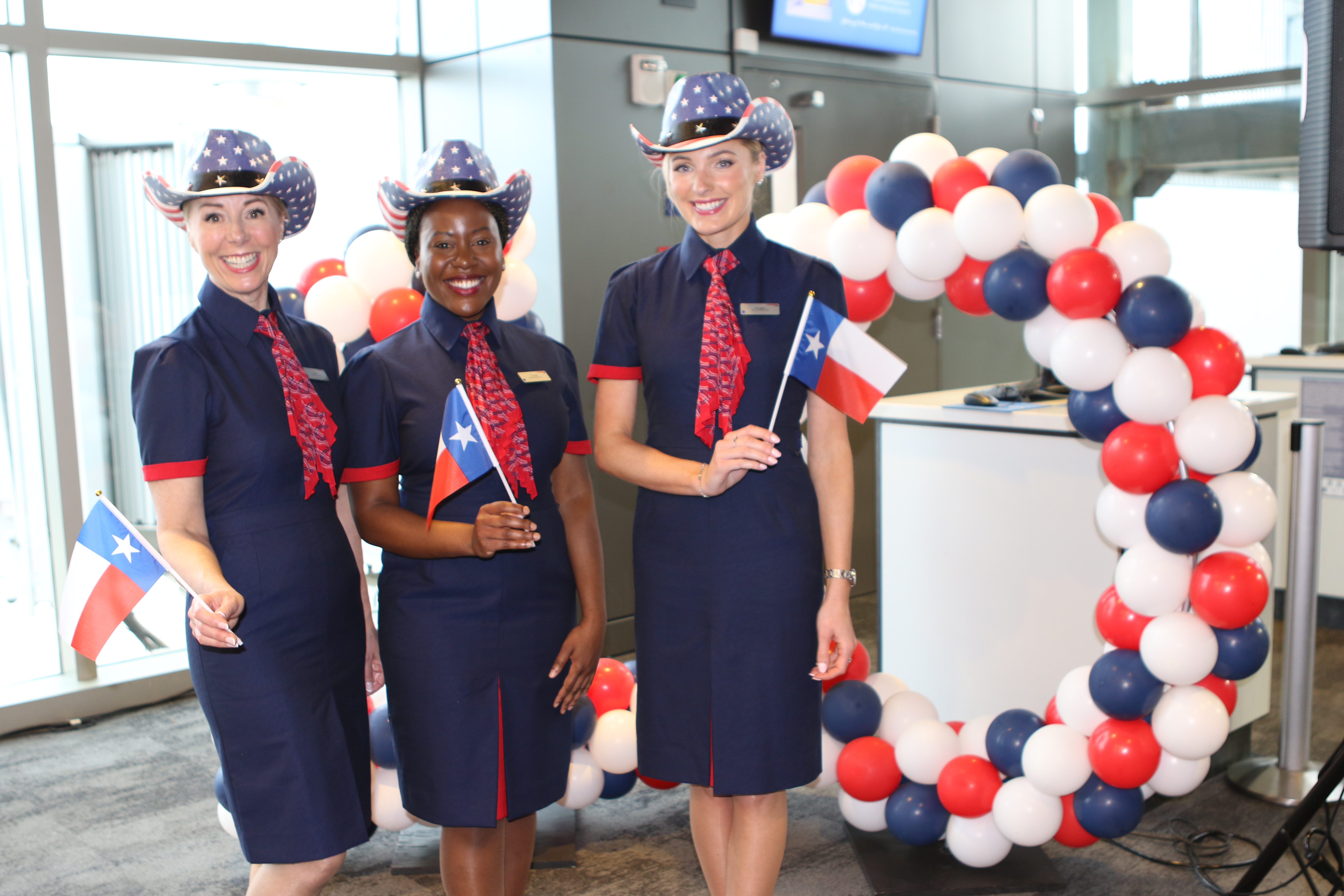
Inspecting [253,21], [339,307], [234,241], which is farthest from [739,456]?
[253,21]

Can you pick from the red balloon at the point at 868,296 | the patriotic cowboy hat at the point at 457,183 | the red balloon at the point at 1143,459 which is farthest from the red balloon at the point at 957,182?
the patriotic cowboy hat at the point at 457,183

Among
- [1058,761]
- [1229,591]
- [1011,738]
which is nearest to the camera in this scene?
[1229,591]

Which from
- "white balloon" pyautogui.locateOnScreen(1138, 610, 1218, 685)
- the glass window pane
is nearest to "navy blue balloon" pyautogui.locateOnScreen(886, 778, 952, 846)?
"white balloon" pyautogui.locateOnScreen(1138, 610, 1218, 685)

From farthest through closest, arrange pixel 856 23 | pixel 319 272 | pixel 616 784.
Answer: pixel 856 23
pixel 319 272
pixel 616 784

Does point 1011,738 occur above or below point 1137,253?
below

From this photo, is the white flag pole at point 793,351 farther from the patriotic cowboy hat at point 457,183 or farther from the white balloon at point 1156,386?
the white balloon at point 1156,386

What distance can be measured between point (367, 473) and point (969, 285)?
5.21 feet

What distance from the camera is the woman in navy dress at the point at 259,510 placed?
1.71 meters

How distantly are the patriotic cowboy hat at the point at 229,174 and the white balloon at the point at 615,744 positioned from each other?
1569 mm

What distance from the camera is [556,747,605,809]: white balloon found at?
2.91 m

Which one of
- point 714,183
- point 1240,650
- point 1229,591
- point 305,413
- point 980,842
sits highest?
point 714,183

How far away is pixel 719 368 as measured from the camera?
1.96m

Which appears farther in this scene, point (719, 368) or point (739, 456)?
point (719, 368)

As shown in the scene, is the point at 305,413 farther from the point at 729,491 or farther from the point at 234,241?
the point at 729,491
